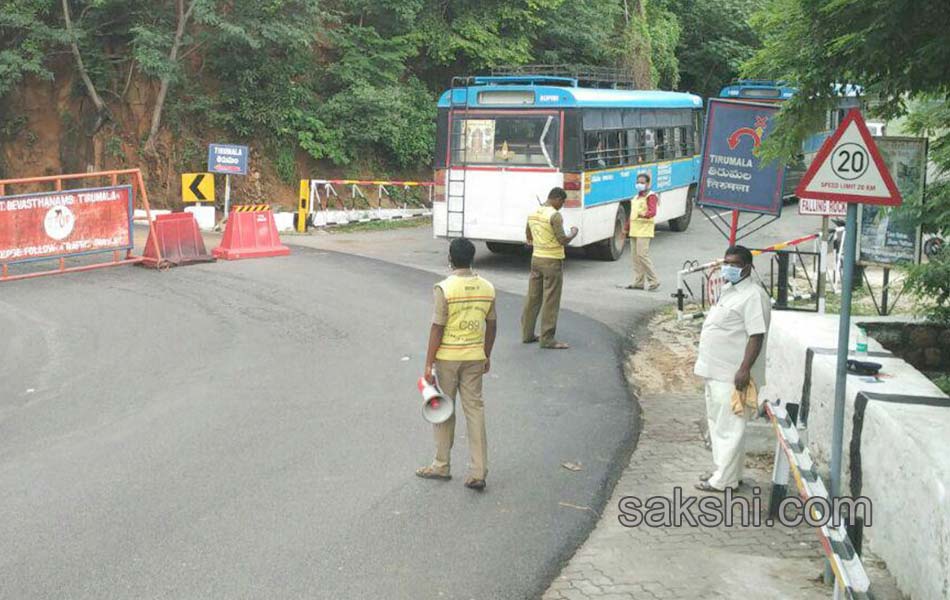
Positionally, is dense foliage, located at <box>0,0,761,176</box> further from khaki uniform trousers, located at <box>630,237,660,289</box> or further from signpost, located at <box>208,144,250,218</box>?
khaki uniform trousers, located at <box>630,237,660,289</box>

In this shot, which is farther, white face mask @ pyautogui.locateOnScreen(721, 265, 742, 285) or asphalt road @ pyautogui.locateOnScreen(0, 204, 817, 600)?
white face mask @ pyautogui.locateOnScreen(721, 265, 742, 285)

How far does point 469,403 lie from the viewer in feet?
24.3

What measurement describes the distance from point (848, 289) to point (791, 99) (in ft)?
8.97

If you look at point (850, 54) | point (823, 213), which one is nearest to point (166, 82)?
point (823, 213)

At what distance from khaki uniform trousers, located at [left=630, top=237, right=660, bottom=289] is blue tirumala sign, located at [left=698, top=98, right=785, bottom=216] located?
12.4 feet

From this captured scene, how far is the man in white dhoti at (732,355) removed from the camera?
290 inches

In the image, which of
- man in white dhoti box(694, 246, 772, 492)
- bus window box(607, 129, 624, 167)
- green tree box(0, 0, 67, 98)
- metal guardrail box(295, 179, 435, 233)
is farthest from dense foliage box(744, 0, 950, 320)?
green tree box(0, 0, 67, 98)

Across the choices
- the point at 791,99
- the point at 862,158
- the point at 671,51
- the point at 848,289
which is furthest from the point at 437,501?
the point at 671,51

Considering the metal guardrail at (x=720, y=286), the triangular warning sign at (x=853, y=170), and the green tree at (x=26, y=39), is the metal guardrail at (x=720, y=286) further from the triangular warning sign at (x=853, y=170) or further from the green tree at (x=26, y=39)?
the green tree at (x=26, y=39)

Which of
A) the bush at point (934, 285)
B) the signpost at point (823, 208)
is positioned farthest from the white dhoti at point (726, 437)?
the signpost at point (823, 208)

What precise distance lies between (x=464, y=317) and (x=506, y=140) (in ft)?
39.2

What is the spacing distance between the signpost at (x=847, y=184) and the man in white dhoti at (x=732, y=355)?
1353 mm

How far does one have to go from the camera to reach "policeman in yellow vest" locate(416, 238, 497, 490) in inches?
287

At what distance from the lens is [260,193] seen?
95.1 ft
